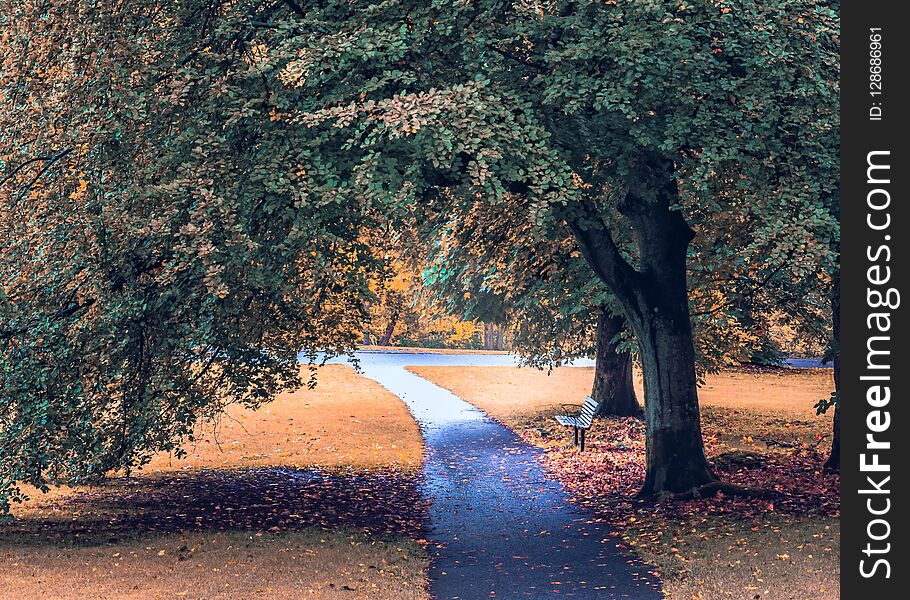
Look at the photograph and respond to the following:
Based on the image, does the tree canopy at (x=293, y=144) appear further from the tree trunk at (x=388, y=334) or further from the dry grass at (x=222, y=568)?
the tree trunk at (x=388, y=334)

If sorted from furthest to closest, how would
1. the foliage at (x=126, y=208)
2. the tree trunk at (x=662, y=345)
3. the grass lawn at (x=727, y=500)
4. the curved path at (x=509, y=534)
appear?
the tree trunk at (x=662, y=345)
the foliage at (x=126, y=208)
the curved path at (x=509, y=534)
the grass lawn at (x=727, y=500)

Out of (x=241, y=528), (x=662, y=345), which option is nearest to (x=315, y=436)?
(x=241, y=528)

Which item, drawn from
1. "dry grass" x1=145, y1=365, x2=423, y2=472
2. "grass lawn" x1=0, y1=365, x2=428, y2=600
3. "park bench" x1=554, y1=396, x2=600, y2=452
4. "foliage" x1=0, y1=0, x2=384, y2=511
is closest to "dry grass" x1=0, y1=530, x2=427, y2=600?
"grass lawn" x1=0, y1=365, x2=428, y2=600

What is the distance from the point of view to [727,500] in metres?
13.3

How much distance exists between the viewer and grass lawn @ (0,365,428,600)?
966 cm

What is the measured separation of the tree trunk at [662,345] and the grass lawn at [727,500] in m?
0.61

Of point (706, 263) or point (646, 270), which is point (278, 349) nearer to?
point (646, 270)

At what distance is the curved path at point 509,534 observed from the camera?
963 cm

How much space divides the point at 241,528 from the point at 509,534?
355 cm

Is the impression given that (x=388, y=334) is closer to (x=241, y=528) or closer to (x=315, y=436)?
(x=315, y=436)

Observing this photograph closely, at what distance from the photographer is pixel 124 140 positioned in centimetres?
1110

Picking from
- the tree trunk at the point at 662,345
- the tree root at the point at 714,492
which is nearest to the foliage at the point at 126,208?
the tree trunk at the point at 662,345

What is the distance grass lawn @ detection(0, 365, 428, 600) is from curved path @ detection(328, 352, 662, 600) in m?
0.38

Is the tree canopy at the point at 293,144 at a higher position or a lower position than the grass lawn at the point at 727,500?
higher
